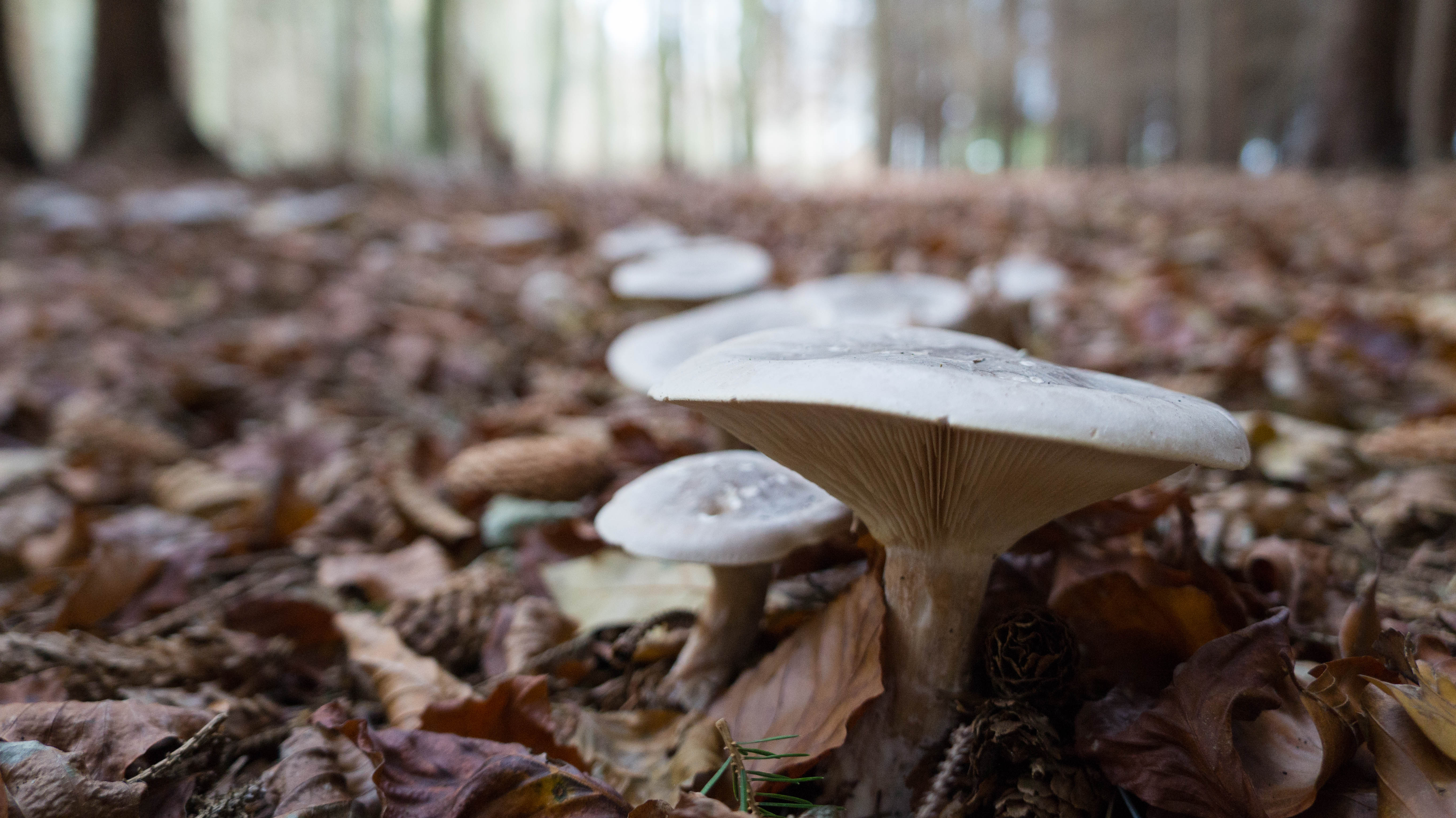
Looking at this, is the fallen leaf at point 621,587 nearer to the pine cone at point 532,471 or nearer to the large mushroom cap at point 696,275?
the pine cone at point 532,471

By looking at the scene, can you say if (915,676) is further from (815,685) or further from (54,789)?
(54,789)

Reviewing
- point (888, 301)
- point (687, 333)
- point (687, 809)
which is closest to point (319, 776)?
point (687, 809)

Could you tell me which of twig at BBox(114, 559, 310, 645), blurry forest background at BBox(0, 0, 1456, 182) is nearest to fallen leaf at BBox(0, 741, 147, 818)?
twig at BBox(114, 559, 310, 645)

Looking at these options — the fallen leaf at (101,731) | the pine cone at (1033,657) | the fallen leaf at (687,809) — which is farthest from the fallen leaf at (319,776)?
the pine cone at (1033,657)

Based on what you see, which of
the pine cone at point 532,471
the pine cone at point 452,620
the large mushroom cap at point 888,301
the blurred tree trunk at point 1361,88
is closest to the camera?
the pine cone at point 452,620

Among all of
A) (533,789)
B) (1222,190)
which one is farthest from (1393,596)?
(1222,190)

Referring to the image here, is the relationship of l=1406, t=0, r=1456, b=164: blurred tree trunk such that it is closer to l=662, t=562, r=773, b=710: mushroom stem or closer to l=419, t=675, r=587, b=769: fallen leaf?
l=662, t=562, r=773, b=710: mushroom stem

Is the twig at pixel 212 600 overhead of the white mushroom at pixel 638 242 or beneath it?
beneath

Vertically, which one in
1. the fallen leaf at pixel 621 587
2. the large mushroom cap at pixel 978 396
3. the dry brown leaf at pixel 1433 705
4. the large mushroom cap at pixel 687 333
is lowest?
the fallen leaf at pixel 621 587
